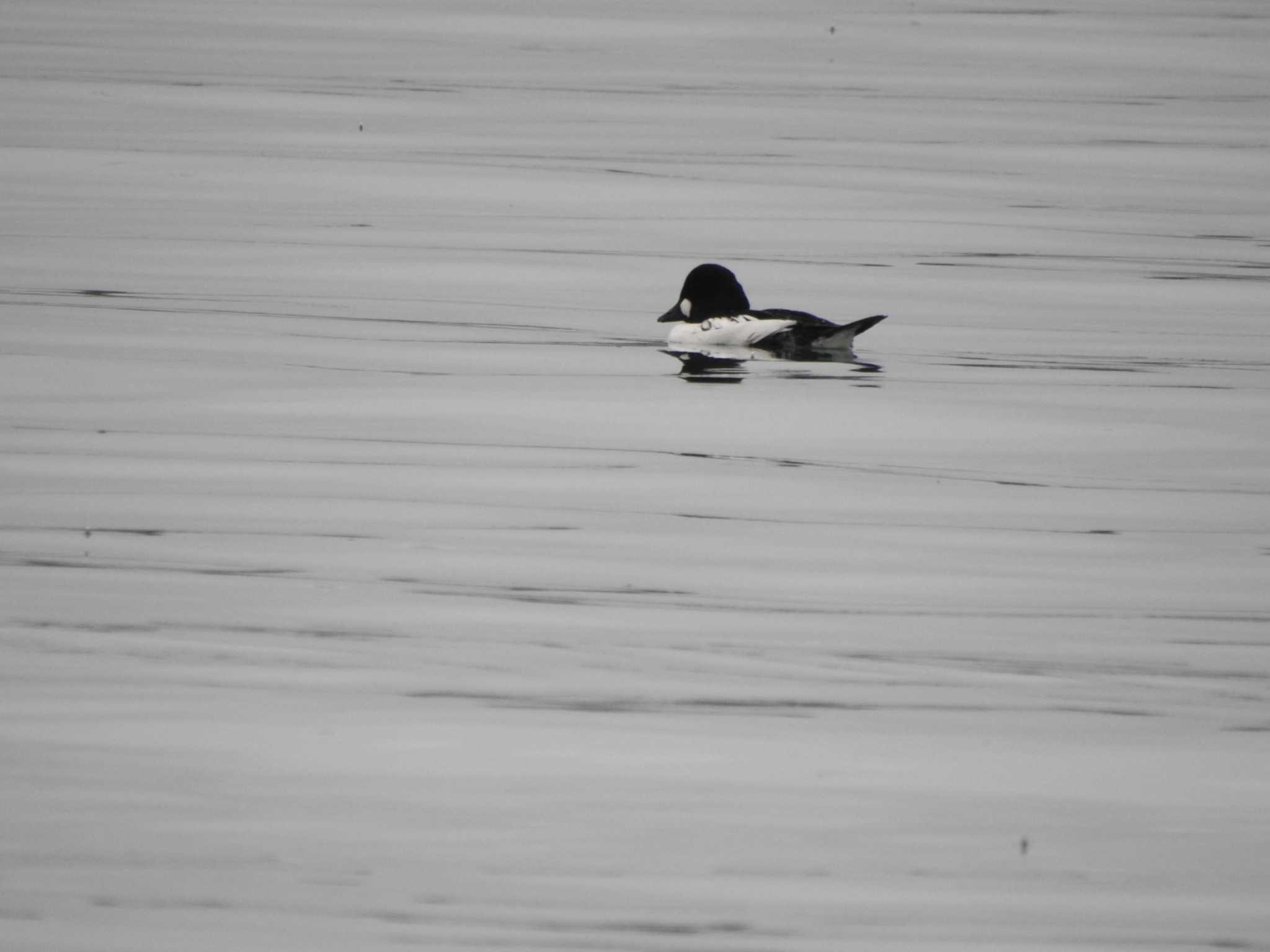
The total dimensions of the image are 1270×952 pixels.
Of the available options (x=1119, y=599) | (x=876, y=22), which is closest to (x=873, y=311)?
(x=1119, y=599)

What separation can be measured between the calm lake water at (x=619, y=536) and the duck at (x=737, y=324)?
133 millimetres

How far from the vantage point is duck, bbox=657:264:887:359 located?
29.7ft

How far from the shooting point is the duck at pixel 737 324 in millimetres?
9062

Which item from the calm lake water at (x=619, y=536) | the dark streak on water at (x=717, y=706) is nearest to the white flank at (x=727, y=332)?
the calm lake water at (x=619, y=536)

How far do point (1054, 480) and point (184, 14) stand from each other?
40.4 ft

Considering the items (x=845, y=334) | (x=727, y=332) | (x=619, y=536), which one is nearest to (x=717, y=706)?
(x=619, y=536)

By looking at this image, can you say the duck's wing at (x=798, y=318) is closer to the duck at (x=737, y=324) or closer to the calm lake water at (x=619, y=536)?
the duck at (x=737, y=324)

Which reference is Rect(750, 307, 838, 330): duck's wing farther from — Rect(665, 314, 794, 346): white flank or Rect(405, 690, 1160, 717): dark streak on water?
Rect(405, 690, 1160, 717): dark streak on water

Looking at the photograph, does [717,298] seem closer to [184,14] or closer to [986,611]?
[986,611]

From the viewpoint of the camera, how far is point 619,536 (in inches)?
250

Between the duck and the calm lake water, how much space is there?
0.44 ft

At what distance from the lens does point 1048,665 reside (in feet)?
17.3

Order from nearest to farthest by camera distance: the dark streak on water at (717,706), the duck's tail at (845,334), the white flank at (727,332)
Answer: the dark streak on water at (717,706) → the duck's tail at (845,334) → the white flank at (727,332)

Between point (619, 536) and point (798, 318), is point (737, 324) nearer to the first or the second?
point (798, 318)
